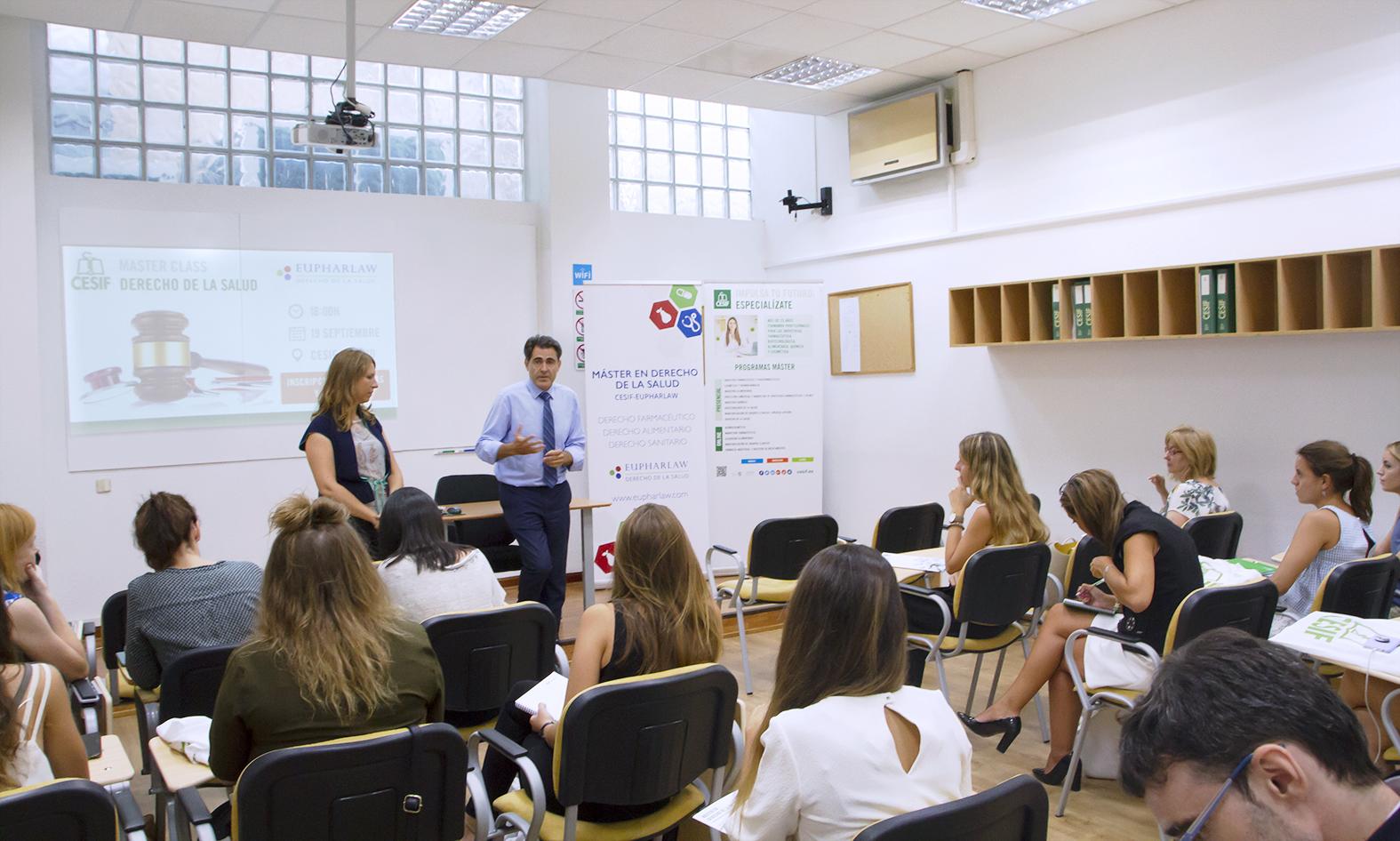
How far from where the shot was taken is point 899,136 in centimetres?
670

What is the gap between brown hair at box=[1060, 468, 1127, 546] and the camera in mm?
3564

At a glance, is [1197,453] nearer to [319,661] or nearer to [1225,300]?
[1225,300]

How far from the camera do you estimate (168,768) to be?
2215 mm

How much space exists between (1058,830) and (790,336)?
13.7ft

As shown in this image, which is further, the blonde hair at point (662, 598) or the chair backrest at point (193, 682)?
the chair backrest at point (193, 682)

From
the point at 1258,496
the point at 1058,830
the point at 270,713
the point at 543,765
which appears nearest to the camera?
the point at 270,713

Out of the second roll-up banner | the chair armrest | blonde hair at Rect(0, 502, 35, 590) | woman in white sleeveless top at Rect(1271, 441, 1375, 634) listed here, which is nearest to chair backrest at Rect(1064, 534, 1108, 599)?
woman in white sleeveless top at Rect(1271, 441, 1375, 634)

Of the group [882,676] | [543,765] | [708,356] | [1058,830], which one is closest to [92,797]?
[543,765]

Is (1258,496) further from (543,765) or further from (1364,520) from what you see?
(543,765)

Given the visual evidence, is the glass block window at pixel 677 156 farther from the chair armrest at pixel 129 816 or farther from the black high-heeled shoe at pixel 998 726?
the chair armrest at pixel 129 816

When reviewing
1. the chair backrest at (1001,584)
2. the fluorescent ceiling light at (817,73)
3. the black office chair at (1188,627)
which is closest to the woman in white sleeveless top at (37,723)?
the black office chair at (1188,627)

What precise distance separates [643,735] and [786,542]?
9.27ft

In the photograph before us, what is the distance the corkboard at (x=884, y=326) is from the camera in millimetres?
6957

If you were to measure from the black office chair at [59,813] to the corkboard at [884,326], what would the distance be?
587cm
